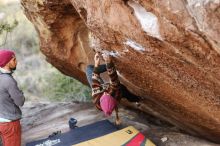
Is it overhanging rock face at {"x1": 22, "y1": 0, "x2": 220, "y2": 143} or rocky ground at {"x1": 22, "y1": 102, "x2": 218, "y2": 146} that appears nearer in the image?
overhanging rock face at {"x1": 22, "y1": 0, "x2": 220, "y2": 143}

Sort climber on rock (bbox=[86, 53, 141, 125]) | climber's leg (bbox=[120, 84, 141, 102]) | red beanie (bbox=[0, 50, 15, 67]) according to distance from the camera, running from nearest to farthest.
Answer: red beanie (bbox=[0, 50, 15, 67]) < climber on rock (bbox=[86, 53, 141, 125]) < climber's leg (bbox=[120, 84, 141, 102])

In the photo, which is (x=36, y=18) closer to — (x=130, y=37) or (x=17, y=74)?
(x=130, y=37)

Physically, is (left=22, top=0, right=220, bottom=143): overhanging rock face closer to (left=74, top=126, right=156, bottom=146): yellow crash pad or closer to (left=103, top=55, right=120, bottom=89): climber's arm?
(left=103, top=55, right=120, bottom=89): climber's arm

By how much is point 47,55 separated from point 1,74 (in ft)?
10.9

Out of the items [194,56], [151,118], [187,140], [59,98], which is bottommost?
[59,98]

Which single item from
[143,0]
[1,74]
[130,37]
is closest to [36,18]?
[1,74]

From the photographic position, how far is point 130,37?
209 inches

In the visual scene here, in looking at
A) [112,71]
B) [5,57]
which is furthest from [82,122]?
[5,57]

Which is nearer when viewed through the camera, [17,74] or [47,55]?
[47,55]

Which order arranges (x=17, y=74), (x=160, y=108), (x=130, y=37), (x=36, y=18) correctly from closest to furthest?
1. (x=130, y=37)
2. (x=160, y=108)
3. (x=36, y=18)
4. (x=17, y=74)

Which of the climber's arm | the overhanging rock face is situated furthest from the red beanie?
the climber's arm

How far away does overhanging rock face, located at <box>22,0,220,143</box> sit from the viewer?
433 centimetres

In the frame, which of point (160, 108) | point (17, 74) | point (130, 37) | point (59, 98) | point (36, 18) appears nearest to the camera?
point (130, 37)

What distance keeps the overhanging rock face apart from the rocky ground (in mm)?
250
